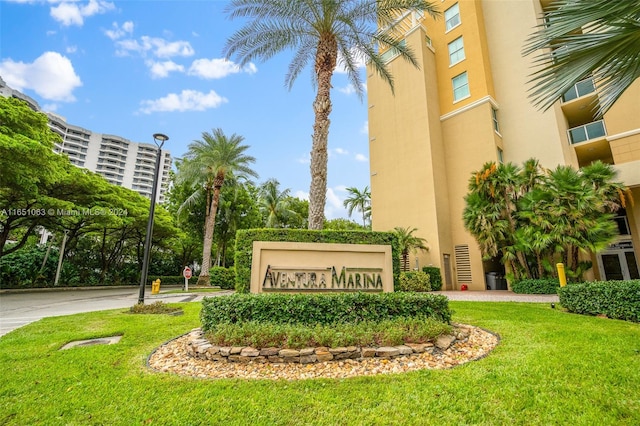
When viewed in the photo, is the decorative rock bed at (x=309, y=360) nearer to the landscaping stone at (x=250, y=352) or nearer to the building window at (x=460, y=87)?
the landscaping stone at (x=250, y=352)

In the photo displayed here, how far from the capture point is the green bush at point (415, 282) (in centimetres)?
1551

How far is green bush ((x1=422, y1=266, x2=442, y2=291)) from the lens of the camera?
16797 mm

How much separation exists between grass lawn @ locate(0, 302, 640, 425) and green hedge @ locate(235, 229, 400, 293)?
2390mm

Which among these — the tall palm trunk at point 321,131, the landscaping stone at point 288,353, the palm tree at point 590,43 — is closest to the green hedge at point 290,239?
the tall palm trunk at point 321,131

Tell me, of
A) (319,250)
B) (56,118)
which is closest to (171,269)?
(319,250)

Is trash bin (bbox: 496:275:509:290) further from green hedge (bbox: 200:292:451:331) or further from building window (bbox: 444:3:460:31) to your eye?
building window (bbox: 444:3:460:31)

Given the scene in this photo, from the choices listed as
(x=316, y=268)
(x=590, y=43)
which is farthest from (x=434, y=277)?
(x=590, y=43)

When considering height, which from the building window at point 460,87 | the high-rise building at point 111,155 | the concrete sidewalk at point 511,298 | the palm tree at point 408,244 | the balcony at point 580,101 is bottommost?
the concrete sidewalk at point 511,298

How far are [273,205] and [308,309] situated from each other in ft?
92.3

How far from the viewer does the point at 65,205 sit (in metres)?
17.5

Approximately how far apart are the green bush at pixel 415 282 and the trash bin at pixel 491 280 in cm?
423

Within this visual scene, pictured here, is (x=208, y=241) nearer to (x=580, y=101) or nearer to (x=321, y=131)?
(x=321, y=131)

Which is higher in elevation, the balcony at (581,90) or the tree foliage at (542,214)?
the balcony at (581,90)

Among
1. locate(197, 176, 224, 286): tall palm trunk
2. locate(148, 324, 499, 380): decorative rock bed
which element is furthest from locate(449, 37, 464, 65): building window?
locate(148, 324, 499, 380): decorative rock bed
